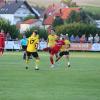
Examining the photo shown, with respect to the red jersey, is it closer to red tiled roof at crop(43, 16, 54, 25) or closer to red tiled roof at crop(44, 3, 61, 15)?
red tiled roof at crop(43, 16, 54, 25)

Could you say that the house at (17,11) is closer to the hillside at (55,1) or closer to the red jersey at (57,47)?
the hillside at (55,1)

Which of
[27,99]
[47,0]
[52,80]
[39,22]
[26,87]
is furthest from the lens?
[47,0]

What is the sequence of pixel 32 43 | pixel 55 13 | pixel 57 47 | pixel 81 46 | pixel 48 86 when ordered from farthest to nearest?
pixel 55 13 < pixel 81 46 < pixel 57 47 < pixel 32 43 < pixel 48 86

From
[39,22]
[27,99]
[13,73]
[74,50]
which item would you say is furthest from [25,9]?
[27,99]

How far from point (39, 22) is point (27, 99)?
118766 mm

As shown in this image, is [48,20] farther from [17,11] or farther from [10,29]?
[10,29]

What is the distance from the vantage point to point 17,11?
145m

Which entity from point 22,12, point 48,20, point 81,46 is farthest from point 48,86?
point 22,12

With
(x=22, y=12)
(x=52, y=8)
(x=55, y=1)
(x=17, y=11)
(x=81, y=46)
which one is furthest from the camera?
(x=55, y=1)

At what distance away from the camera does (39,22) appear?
440ft

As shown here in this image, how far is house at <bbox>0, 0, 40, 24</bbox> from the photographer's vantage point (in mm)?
141625

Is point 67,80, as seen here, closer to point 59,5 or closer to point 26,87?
point 26,87

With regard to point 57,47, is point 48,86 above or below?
below

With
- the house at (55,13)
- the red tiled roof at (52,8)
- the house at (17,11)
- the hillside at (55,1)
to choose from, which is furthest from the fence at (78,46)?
the hillside at (55,1)
